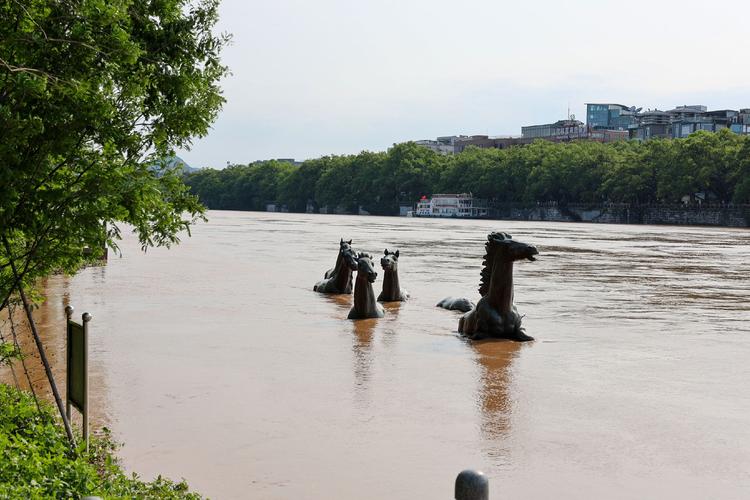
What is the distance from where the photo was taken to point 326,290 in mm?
23219

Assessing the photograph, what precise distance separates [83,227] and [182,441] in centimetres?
276

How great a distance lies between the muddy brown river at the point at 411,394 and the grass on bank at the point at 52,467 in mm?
539

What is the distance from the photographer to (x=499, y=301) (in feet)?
51.0

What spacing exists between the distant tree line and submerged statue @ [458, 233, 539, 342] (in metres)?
84.0

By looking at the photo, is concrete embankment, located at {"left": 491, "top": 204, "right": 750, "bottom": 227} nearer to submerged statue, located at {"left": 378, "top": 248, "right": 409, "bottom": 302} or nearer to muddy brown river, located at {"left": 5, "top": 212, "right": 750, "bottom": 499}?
muddy brown river, located at {"left": 5, "top": 212, "right": 750, "bottom": 499}

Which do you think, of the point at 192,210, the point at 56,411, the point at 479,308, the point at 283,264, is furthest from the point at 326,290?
the point at 192,210

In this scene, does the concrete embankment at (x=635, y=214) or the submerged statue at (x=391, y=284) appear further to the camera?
the concrete embankment at (x=635, y=214)

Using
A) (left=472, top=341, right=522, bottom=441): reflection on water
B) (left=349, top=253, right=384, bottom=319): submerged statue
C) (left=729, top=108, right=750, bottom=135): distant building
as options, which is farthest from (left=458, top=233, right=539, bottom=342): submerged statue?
(left=729, top=108, right=750, bottom=135): distant building

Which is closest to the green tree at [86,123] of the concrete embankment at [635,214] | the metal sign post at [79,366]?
the metal sign post at [79,366]

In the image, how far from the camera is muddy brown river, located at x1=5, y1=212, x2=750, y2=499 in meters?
7.93

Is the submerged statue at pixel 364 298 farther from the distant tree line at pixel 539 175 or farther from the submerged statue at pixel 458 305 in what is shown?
the distant tree line at pixel 539 175

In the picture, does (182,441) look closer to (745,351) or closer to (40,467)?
(40,467)

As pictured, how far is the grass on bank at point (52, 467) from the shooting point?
595cm

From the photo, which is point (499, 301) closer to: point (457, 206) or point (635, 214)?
point (635, 214)
